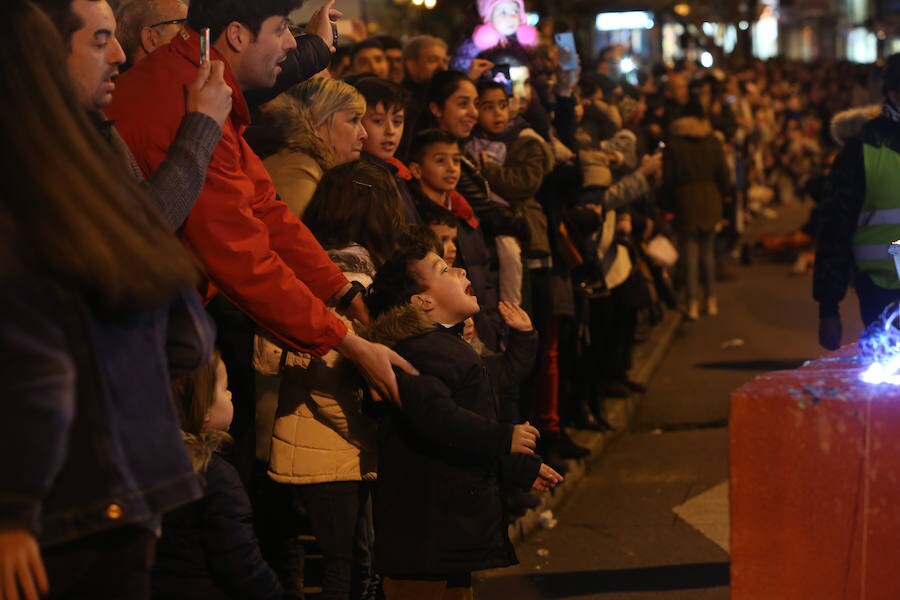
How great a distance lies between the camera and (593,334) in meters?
10.7

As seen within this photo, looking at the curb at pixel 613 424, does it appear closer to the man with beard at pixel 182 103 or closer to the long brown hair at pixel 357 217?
the long brown hair at pixel 357 217

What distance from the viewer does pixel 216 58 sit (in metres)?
4.69

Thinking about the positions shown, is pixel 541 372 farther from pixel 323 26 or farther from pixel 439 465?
pixel 439 465

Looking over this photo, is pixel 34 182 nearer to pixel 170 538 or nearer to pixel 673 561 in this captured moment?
pixel 170 538

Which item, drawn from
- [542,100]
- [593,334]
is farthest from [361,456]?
[593,334]

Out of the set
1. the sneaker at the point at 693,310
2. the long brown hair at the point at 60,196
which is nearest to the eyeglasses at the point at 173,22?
the long brown hair at the point at 60,196

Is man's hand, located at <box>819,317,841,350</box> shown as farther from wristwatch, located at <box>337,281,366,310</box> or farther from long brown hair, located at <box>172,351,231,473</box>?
long brown hair, located at <box>172,351,231,473</box>

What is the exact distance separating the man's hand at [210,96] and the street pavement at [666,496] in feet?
10.5

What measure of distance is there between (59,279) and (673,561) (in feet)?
15.6

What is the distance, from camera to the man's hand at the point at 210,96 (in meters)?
4.09

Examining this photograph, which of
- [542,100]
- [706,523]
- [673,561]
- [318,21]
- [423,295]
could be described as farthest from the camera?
[542,100]

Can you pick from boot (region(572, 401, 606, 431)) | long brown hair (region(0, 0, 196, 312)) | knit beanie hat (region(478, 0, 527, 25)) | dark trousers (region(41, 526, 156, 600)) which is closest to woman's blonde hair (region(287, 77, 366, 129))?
long brown hair (region(0, 0, 196, 312))

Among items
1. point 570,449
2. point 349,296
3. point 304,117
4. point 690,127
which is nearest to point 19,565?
point 349,296

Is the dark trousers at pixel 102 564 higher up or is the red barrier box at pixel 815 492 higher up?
the dark trousers at pixel 102 564
